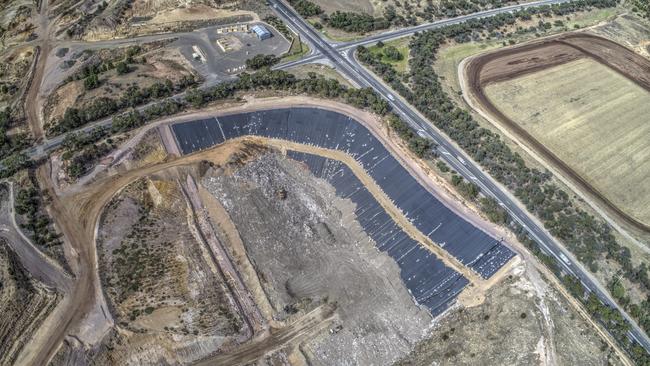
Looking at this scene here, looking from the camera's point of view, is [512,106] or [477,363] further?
[512,106]

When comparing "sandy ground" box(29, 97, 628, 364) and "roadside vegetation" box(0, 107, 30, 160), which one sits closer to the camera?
"sandy ground" box(29, 97, 628, 364)

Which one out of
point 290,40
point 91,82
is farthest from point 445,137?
point 91,82

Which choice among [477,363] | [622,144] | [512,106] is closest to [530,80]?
[512,106]

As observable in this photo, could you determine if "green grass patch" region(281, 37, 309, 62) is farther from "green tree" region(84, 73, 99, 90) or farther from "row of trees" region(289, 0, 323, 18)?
"green tree" region(84, 73, 99, 90)

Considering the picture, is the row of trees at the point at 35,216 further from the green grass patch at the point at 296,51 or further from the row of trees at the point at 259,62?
the green grass patch at the point at 296,51

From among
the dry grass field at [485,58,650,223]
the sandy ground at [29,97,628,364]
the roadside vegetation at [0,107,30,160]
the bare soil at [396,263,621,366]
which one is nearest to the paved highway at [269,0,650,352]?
the sandy ground at [29,97,628,364]

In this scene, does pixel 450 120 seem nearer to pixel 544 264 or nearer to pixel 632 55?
pixel 544 264
